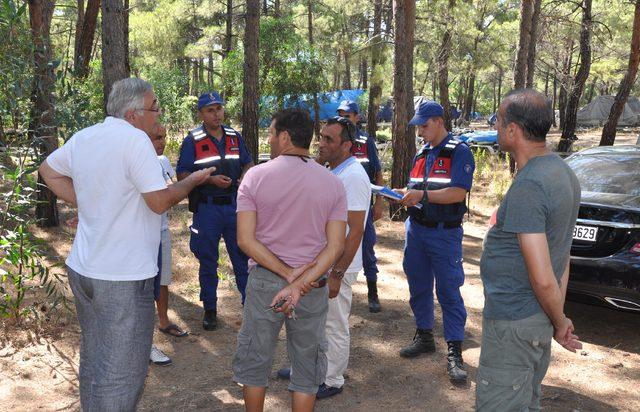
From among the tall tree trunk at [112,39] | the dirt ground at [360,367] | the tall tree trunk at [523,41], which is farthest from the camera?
the tall tree trunk at [523,41]

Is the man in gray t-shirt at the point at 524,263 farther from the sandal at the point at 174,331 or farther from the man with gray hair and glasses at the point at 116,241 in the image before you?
the sandal at the point at 174,331

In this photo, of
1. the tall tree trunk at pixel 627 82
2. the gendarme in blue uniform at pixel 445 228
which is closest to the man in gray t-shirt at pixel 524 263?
the gendarme in blue uniform at pixel 445 228

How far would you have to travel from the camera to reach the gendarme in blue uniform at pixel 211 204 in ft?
17.1

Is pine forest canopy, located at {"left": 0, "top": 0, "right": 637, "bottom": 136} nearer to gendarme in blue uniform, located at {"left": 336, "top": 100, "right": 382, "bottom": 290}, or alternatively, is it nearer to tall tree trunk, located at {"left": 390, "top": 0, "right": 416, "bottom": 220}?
gendarme in blue uniform, located at {"left": 336, "top": 100, "right": 382, "bottom": 290}

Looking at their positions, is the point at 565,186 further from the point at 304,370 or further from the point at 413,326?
the point at 413,326

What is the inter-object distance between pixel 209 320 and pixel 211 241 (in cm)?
74

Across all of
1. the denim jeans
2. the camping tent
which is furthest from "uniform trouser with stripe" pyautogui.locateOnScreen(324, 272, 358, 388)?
the camping tent

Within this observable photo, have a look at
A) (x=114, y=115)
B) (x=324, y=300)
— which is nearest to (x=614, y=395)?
(x=324, y=300)

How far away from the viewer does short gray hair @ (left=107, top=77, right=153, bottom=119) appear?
2.90 metres

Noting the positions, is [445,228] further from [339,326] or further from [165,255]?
[165,255]

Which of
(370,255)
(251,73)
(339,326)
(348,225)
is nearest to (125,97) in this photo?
(348,225)

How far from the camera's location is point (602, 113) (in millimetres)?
43906

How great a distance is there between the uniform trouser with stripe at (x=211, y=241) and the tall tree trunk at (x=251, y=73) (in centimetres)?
495

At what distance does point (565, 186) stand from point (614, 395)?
252cm
